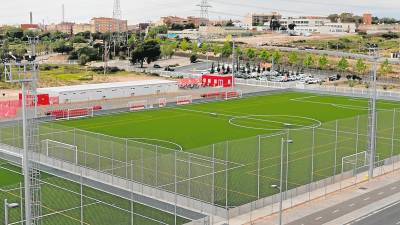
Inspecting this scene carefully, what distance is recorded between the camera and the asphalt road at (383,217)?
2981 centimetres

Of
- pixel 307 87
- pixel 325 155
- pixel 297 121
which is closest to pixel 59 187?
pixel 325 155

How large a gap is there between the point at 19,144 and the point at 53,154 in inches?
187

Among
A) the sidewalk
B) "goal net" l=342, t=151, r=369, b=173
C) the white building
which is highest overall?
the white building

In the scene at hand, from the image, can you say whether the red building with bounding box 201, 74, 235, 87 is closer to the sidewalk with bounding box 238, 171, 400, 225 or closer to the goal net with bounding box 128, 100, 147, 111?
the goal net with bounding box 128, 100, 147, 111

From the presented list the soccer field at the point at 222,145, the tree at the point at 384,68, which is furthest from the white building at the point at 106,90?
the tree at the point at 384,68

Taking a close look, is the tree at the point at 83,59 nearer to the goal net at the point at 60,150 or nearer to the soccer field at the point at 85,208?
the goal net at the point at 60,150

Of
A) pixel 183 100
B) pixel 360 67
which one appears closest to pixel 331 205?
pixel 183 100

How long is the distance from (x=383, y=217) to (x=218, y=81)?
58.7 meters

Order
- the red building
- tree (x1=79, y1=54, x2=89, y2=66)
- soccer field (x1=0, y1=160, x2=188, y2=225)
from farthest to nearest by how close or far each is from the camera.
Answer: tree (x1=79, y1=54, x2=89, y2=66), the red building, soccer field (x1=0, y1=160, x2=188, y2=225)

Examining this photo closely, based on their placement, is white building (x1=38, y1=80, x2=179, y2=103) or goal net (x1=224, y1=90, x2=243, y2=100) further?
goal net (x1=224, y1=90, x2=243, y2=100)

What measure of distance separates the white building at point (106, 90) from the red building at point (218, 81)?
22.9ft

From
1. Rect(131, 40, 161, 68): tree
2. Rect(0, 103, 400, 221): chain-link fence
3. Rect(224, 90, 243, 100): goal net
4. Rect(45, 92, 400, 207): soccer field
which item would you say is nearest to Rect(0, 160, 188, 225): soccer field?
Rect(0, 103, 400, 221): chain-link fence

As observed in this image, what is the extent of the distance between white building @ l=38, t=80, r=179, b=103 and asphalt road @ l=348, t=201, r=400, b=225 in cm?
4607

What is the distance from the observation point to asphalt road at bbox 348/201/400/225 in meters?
29.8
